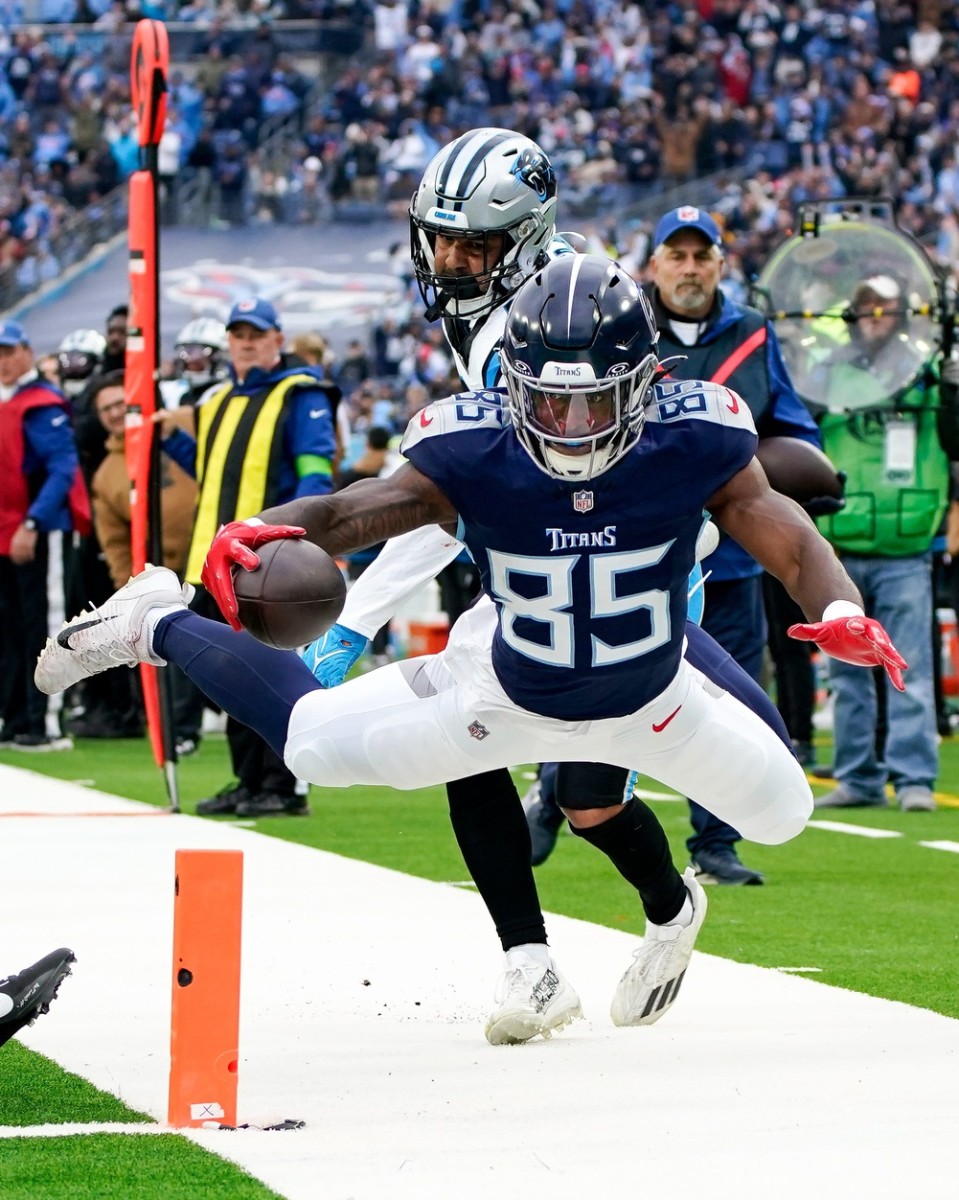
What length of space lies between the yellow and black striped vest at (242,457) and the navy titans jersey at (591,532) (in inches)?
149

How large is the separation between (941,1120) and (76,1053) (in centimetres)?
147

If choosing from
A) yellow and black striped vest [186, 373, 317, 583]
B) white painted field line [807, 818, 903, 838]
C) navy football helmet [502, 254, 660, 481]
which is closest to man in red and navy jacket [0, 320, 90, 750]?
yellow and black striped vest [186, 373, 317, 583]

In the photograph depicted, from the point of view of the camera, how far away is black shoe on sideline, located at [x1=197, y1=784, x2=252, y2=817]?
7359 mm

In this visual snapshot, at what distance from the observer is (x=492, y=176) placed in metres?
4.18

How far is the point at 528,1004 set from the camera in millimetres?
3809

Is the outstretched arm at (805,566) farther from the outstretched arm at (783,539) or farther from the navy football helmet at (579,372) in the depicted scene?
the navy football helmet at (579,372)

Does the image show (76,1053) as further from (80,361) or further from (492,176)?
(80,361)

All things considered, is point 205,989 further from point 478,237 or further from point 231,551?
point 478,237

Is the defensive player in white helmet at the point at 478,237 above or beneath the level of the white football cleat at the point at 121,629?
above

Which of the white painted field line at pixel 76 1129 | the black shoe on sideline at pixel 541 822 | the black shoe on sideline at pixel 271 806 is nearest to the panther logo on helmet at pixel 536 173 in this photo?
the white painted field line at pixel 76 1129

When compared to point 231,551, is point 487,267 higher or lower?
higher

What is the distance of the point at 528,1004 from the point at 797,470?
1.94m

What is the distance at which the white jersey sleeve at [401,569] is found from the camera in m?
4.88

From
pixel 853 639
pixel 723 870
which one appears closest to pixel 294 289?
pixel 723 870
